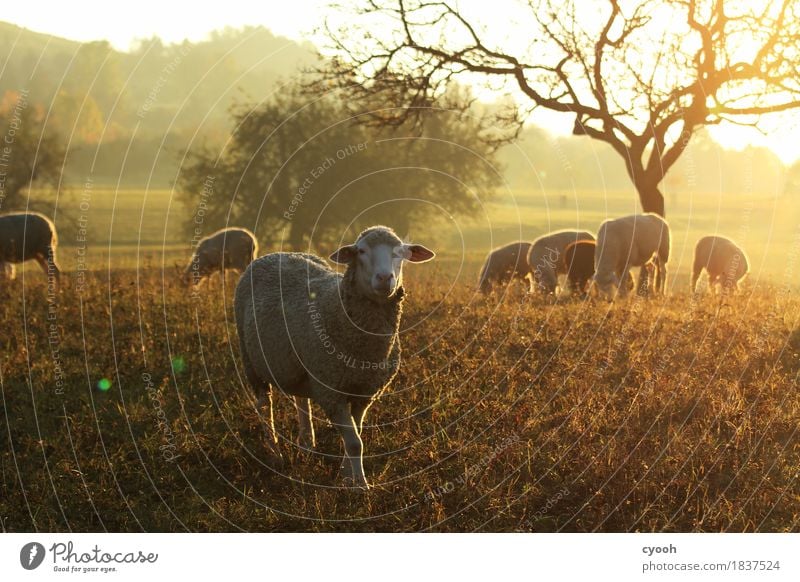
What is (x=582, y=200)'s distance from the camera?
268 ft

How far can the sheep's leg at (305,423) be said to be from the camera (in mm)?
8812

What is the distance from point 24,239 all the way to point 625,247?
51.1 feet

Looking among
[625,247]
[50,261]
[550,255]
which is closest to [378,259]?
[625,247]

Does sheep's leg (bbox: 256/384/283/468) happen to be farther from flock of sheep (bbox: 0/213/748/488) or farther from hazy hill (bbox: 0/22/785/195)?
hazy hill (bbox: 0/22/785/195)

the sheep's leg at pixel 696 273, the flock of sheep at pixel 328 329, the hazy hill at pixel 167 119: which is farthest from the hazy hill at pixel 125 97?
the flock of sheep at pixel 328 329

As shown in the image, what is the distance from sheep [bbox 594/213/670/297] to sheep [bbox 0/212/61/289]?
45.3ft

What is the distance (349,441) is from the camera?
761 centimetres

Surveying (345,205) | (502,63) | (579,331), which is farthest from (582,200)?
(579,331)

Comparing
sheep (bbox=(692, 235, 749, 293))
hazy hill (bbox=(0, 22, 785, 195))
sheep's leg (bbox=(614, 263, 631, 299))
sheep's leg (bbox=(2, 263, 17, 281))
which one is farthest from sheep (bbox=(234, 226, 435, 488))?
hazy hill (bbox=(0, 22, 785, 195))

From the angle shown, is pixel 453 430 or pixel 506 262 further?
pixel 506 262

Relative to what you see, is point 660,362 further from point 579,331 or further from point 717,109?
point 717,109

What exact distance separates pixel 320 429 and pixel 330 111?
3031 cm

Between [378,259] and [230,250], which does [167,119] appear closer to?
[230,250]

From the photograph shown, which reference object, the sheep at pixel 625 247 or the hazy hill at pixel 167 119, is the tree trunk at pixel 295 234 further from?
the sheep at pixel 625 247
